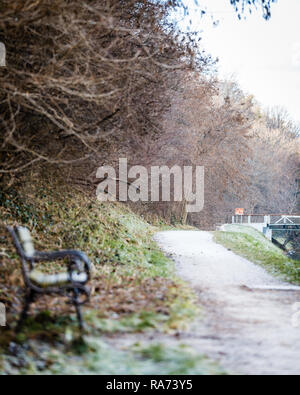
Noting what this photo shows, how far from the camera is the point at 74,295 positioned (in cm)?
560

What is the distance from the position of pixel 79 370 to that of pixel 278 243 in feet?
138

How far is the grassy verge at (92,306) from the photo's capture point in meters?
4.84

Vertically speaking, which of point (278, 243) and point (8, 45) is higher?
point (8, 45)

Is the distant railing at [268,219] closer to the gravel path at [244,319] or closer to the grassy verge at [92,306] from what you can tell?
the gravel path at [244,319]

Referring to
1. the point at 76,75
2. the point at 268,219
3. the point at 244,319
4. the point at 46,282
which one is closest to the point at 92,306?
the point at 46,282

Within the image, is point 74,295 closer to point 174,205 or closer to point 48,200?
point 48,200

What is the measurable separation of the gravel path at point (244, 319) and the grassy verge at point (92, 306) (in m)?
0.32

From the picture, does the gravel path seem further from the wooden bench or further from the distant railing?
the distant railing

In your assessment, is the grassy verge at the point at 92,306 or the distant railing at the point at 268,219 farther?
the distant railing at the point at 268,219

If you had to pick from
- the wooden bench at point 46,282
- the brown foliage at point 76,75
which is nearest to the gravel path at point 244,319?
the wooden bench at point 46,282

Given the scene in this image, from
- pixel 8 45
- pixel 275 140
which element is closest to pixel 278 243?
pixel 275 140

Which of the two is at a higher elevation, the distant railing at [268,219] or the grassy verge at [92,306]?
the grassy verge at [92,306]

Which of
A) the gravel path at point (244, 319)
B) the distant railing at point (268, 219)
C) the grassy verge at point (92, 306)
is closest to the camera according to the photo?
the grassy verge at point (92, 306)

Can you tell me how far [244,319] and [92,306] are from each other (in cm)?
208
